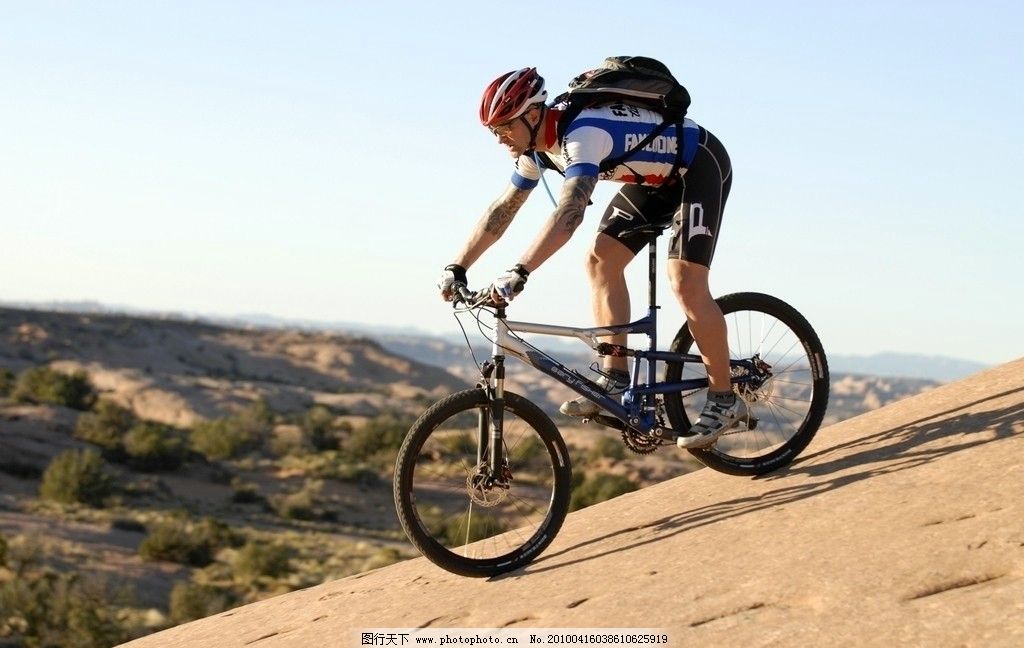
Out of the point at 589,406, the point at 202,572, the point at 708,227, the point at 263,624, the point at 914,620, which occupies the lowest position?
the point at 202,572

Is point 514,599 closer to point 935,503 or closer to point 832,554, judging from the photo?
point 832,554

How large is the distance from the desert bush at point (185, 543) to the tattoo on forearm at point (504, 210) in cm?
1611

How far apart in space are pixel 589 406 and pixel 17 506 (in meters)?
20.8

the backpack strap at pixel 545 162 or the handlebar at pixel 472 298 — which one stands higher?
the backpack strap at pixel 545 162

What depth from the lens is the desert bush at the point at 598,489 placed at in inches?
1107

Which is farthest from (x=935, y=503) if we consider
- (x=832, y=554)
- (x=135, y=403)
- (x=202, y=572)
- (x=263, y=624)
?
(x=135, y=403)

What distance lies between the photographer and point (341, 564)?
21.2 m

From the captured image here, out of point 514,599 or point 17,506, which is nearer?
point 514,599

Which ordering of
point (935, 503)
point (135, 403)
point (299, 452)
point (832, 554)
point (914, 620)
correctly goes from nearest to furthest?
point (914, 620) → point (832, 554) → point (935, 503) → point (299, 452) → point (135, 403)

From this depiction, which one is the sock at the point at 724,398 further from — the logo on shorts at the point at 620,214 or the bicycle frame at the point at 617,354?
the logo on shorts at the point at 620,214

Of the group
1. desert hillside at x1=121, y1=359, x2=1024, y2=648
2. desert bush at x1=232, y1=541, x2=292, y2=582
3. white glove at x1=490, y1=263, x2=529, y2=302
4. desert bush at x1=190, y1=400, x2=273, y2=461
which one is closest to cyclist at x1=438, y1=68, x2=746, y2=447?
white glove at x1=490, y1=263, x2=529, y2=302

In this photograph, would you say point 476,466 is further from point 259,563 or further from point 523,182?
point 259,563

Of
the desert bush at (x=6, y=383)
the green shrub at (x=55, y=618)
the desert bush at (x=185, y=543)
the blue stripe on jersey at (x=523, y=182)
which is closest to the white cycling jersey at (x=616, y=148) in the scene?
the blue stripe on jersey at (x=523, y=182)

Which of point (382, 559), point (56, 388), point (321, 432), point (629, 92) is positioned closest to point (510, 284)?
point (629, 92)
